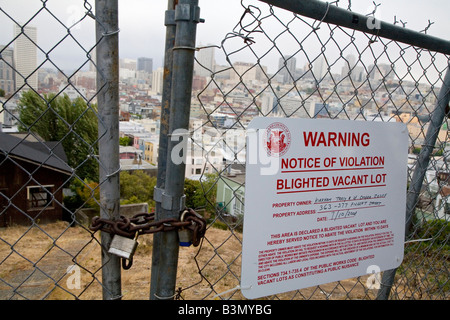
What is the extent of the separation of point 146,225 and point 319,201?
689 mm

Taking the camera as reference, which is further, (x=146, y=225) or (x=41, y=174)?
(x=41, y=174)

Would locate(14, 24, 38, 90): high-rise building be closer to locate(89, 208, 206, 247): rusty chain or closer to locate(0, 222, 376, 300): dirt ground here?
locate(89, 208, 206, 247): rusty chain

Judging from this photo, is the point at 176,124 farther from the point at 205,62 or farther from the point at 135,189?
the point at 135,189

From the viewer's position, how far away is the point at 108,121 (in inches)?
41.9

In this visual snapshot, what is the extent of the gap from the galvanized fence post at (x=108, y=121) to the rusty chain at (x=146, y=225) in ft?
0.14

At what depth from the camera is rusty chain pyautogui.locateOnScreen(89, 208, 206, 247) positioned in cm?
107

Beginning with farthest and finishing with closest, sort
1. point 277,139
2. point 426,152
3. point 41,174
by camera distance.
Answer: point 41,174, point 426,152, point 277,139

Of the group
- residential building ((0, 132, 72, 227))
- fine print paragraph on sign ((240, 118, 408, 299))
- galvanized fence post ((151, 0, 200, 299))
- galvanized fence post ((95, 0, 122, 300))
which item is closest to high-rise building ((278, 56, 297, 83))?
fine print paragraph on sign ((240, 118, 408, 299))

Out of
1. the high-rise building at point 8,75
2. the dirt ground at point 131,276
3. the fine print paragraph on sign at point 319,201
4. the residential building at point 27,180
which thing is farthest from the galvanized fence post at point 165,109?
the residential building at point 27,180

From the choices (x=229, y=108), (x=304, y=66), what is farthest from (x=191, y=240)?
(x=304, y=66)

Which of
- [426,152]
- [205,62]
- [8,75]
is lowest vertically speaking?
[426,152]

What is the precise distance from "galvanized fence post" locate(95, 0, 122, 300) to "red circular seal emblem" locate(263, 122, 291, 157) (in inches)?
20.5

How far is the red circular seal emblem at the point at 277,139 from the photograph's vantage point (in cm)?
125

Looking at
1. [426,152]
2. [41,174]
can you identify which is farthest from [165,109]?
[41,174]
